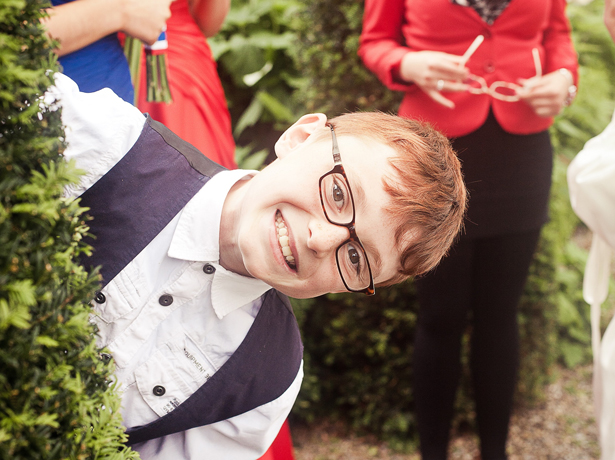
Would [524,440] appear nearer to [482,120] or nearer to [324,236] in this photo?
[482,120]

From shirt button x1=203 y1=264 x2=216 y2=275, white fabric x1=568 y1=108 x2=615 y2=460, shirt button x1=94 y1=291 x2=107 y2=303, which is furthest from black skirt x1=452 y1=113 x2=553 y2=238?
shirt button x1=94 y1=291 x2=107 y2=303

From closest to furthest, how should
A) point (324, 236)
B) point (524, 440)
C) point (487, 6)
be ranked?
point (324, 236), point (487, 6), point (524, 440)

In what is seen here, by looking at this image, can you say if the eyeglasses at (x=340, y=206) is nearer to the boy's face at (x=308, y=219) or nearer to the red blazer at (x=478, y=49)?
the boy's face at (x=308, y=219)

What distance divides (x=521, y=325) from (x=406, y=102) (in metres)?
1.59

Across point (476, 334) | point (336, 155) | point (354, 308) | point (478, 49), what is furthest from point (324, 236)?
point (354, 308)

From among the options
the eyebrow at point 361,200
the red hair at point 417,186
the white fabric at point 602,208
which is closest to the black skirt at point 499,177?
the white fabric at point 602,208

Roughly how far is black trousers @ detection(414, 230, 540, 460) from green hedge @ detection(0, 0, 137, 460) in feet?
4.96

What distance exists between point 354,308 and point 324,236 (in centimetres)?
179

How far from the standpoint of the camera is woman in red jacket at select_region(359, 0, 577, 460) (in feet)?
6.03

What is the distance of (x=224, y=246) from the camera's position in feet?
4.22

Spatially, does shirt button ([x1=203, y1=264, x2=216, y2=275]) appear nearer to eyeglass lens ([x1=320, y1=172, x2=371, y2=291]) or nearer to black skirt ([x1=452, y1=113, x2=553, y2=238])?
eyeglass lens ([x1=320, y1=172, x2=371, y2=291])

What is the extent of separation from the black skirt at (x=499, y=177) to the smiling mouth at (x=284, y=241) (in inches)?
38.1

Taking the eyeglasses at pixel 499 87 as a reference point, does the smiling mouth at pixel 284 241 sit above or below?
above

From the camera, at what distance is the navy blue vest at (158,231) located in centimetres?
114
